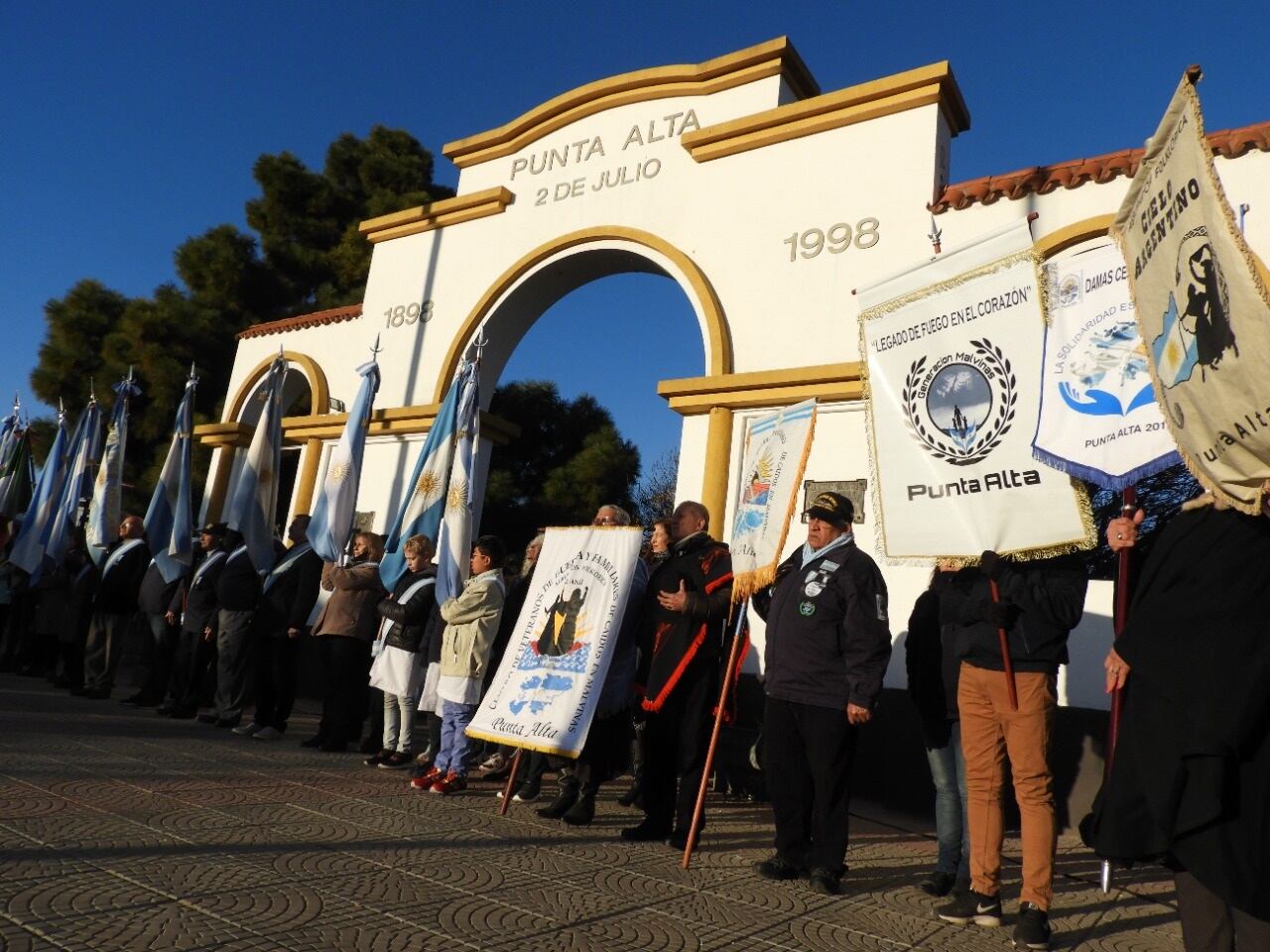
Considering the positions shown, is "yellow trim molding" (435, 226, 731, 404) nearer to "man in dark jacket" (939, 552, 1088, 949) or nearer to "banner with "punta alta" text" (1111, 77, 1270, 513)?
"man in dark jacket" (939, 552, 1088, 949)

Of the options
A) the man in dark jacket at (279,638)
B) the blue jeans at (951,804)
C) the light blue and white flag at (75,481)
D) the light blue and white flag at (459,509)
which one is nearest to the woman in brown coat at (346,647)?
the man in dark jacket at (279,638)

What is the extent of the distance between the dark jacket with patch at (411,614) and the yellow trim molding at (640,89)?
6.52 meters

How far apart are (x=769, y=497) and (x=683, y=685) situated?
1155mm

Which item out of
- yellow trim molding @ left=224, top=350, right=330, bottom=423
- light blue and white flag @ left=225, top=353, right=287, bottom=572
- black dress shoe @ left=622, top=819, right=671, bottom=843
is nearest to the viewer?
black dress shoe @ left=622, top=819, right=671, bottom=843

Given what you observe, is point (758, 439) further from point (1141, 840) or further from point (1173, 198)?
point (1141, 840)

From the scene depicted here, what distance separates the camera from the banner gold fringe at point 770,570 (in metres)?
4.99

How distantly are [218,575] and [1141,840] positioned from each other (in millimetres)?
8090

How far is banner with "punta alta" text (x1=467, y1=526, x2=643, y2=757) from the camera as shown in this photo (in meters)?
5.32

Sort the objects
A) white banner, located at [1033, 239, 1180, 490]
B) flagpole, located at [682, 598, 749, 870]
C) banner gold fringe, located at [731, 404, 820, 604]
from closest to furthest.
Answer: white banner, located at [1033, 239, 1180, 490] → flagpole, located at [682, 598, 749, 870] → banner gold fringe, located at [731, 404, 820, 604]

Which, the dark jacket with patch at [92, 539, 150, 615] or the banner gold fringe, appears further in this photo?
the dark jacket with patch at [92, 539, 150, 615]

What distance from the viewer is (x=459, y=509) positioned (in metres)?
8.60

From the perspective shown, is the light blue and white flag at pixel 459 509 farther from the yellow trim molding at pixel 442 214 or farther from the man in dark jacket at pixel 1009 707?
the man in dark jacket at pixel 1009 707

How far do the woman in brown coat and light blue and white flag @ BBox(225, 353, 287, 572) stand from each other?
4.94 ft

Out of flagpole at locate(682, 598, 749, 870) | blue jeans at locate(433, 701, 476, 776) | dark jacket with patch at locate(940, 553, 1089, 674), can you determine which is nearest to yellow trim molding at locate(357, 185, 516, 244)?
blue jeans at locate(433, 701, 476, 776)
